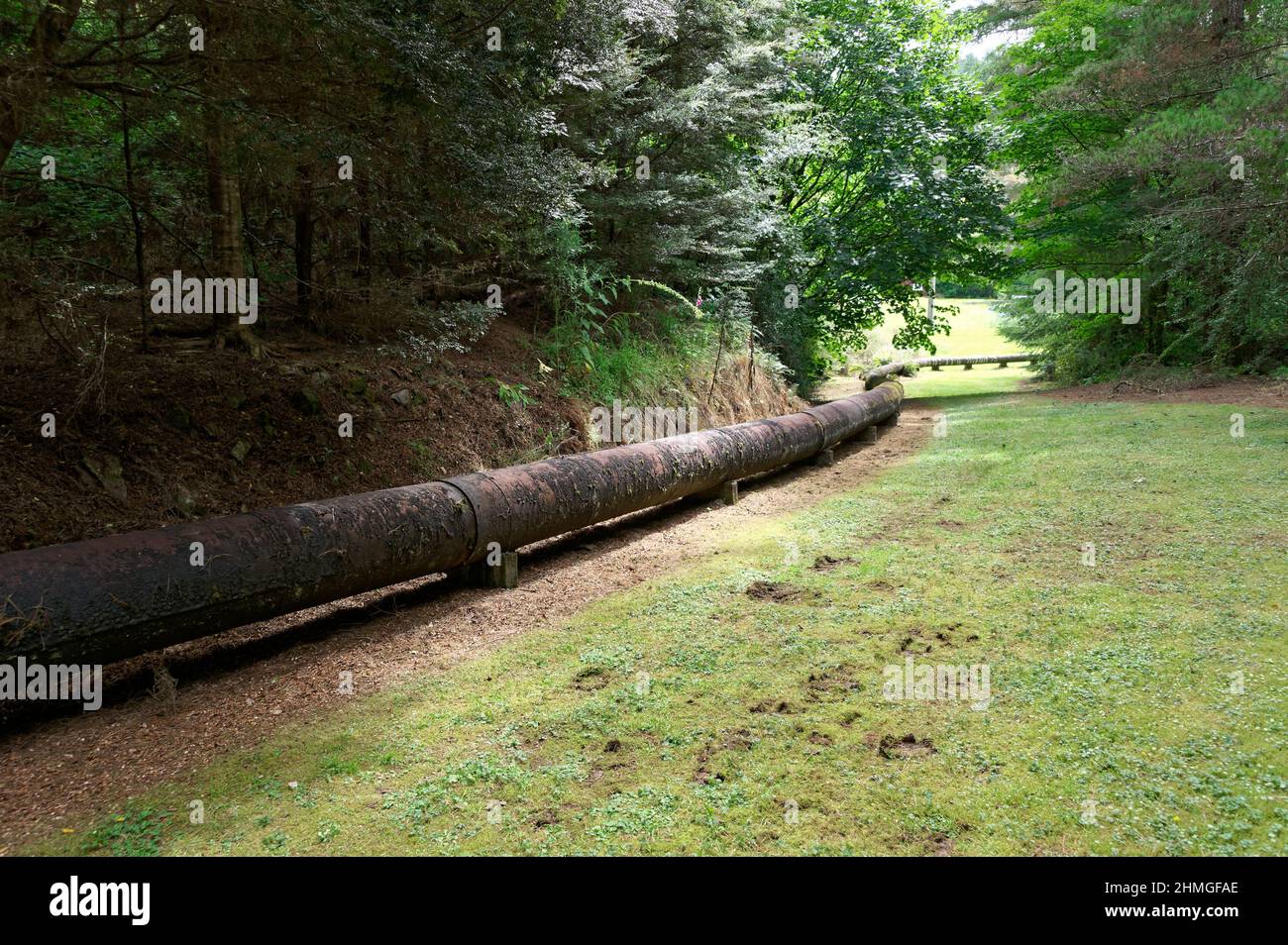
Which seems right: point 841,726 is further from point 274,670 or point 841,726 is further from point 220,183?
point 220,183

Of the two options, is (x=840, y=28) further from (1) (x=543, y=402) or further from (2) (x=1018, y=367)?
(2) (x=1018, y=367)

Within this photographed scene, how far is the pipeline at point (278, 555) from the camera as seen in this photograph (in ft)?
10.2

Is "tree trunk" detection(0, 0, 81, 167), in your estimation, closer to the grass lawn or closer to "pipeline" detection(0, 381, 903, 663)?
"pipeline" detection(0, 381, 903, 663)

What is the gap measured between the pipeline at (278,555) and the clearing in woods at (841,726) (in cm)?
85

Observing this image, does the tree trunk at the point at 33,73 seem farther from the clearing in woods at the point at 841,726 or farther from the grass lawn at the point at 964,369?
the grass lawn at the point at 964,369

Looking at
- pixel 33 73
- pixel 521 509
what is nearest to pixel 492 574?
pixel 521 509

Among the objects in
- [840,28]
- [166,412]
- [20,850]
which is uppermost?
[840,28]

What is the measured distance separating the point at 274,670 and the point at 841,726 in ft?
9.66

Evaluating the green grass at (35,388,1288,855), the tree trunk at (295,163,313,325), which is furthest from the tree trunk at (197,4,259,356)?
the green grass at (35,388,1288,855)

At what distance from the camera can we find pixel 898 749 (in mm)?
2879

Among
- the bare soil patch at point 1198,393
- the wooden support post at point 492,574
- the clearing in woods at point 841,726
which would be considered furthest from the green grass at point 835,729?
the bare soil patch at point 1198,393

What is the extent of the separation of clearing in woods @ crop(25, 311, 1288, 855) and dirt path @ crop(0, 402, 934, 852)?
196mm

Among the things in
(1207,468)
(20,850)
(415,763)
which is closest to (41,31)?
(20,850)

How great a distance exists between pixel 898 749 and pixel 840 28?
17179 mm
